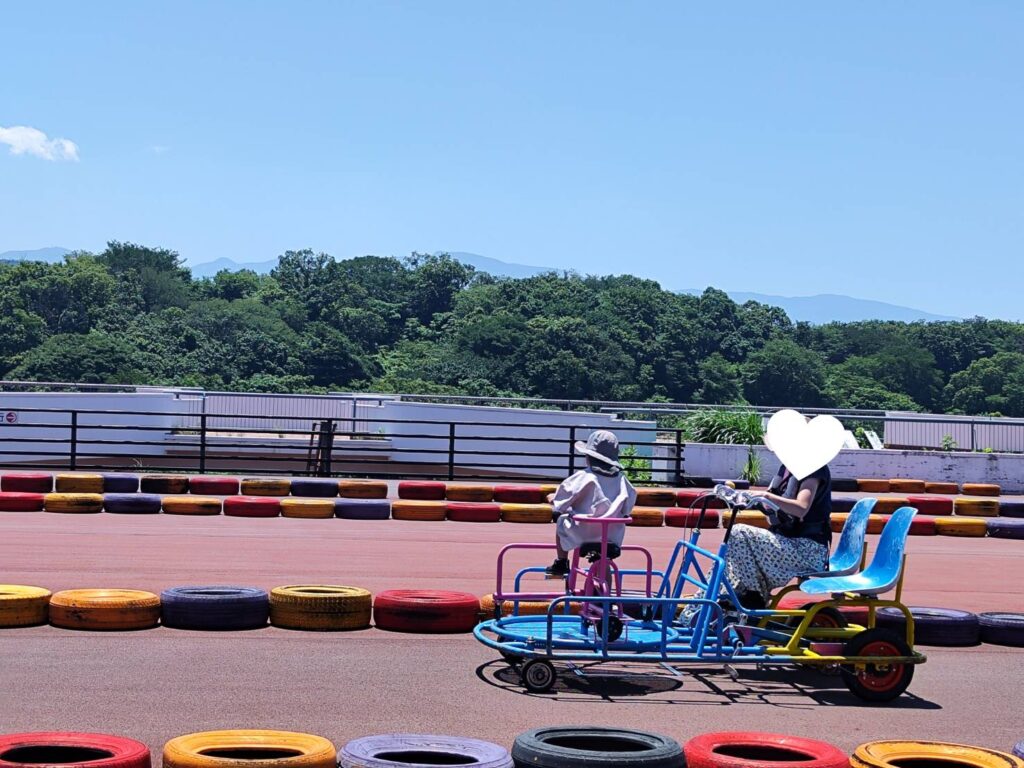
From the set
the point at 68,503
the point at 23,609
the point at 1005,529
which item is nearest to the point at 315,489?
the point at 68,503

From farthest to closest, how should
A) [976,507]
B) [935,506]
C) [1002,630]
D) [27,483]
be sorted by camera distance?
[976,507], [935,506], [27,483], [1002,630]

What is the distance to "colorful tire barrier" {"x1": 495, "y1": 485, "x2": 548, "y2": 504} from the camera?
871 inches

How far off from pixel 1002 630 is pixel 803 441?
300 centimetres

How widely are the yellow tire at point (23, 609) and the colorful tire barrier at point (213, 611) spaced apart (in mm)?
813

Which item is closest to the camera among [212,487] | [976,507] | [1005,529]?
[1005,529]

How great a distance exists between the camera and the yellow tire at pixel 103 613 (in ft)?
32.1

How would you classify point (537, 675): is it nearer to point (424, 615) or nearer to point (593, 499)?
point (593, 499)

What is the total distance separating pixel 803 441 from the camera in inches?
340

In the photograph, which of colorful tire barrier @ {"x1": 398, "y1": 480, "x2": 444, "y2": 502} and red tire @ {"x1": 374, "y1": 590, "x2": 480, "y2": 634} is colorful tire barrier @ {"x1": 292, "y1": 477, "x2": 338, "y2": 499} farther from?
red tire @ {"x1": 374, "y1": 590, "x2": 480, "y2": 634}

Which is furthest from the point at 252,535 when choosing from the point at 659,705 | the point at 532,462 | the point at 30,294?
the point at 30,294

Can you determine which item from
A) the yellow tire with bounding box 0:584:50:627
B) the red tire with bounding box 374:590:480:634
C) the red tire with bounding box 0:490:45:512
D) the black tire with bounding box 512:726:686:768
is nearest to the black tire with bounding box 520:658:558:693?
the black tire with bounding box 512:726:686:768

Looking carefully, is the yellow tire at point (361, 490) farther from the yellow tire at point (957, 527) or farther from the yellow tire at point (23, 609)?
the yellow tire at point (23, 609)

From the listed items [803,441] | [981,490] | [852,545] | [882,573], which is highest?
[803,441]

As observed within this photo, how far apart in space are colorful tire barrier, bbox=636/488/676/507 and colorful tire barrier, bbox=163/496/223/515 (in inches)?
277
